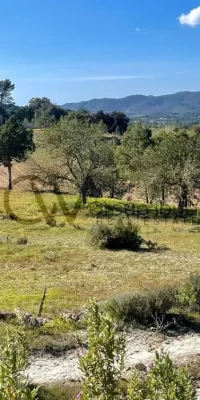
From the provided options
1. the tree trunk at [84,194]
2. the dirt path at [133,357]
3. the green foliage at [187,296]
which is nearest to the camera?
the dirt path at [133,357]

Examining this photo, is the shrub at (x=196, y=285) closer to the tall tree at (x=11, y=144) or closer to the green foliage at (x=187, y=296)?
the green foliage at (x=187, y=296)

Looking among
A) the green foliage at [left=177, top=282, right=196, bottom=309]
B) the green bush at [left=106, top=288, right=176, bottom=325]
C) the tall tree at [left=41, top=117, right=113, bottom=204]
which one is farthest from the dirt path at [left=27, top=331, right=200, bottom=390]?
the tall tree at [left=41, top=117, right=113, bottom=204]

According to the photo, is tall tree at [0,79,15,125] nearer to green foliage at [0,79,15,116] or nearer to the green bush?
green foliage at [0,79,15,116]

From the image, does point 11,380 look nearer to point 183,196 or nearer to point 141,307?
point 141,307

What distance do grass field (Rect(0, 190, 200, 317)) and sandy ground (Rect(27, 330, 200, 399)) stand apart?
4.00m

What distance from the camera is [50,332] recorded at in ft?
45.9

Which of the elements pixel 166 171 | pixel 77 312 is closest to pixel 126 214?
pixel 166 171

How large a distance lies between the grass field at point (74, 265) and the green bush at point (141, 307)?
9.01ft

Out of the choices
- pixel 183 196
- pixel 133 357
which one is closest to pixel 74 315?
pixel 133 357

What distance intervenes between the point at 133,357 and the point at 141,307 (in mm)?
2645

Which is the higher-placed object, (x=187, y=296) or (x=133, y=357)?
(x=187, y=296)

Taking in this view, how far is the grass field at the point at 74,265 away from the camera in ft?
63.3

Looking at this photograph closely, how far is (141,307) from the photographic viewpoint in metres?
14.9

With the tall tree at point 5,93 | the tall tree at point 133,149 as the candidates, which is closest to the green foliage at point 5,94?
the tall tree at point 5,93
